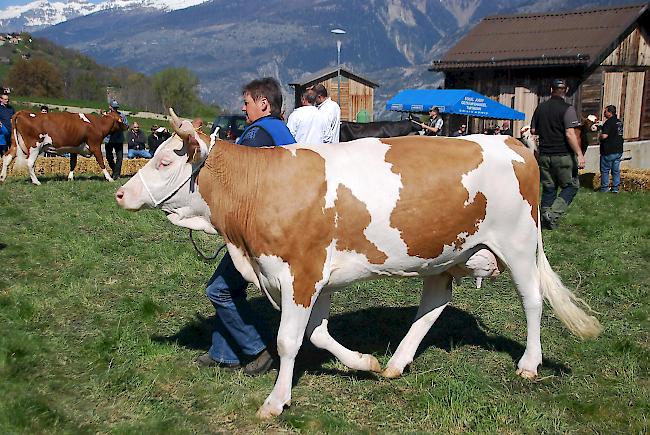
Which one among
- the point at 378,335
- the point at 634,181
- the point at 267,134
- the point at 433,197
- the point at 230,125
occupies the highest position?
the point at 267,134

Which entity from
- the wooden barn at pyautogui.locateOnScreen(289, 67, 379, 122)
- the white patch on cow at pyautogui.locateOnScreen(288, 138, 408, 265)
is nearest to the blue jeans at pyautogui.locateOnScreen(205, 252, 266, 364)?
the white patch on cow at pyautogui.locateOnScreen(288, 138, 408, 265)

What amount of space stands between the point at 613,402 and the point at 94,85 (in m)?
80.3

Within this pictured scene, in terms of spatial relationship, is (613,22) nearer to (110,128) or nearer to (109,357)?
(110,128)

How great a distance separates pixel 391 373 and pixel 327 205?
1.54 meters

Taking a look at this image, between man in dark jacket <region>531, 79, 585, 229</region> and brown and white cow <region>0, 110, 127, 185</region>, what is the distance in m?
10.1

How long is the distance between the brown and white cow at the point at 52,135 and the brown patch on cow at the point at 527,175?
12232mm

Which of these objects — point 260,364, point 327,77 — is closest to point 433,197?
point 260,364

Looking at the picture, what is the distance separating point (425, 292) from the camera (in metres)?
5.28

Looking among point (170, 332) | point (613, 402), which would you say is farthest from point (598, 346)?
point (170, 332)

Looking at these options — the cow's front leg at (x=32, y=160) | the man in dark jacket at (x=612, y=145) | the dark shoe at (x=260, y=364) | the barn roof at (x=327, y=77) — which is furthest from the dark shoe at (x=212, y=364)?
the barn roof at (x=327, y=77)

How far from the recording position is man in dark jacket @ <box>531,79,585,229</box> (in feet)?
31.5

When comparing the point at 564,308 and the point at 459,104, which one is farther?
the point at 459,104

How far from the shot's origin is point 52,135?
14898 mm

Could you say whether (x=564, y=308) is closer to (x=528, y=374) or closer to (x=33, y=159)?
(x=528, y=374)
